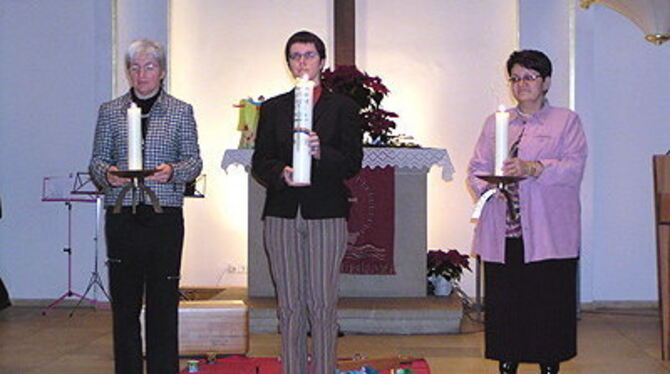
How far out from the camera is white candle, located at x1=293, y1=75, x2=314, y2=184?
3039 millimetres

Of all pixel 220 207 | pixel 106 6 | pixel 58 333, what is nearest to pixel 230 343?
pixel 58 333

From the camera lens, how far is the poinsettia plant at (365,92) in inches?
234

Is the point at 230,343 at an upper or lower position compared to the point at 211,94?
lower

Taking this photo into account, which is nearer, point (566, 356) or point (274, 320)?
point (566, 356)

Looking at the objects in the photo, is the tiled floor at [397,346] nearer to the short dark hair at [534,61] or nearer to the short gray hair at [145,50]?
the short dark hair at [534,61]

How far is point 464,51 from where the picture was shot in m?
7.41

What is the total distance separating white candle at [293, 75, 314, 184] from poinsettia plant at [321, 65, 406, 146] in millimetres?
2815

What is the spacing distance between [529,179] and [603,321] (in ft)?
10.7

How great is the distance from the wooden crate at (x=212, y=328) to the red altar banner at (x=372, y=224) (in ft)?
4.95

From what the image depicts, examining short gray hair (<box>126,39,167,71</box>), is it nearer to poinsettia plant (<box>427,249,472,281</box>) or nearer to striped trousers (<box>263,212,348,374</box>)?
striped trousers (<box>263,212,348,374</box>)

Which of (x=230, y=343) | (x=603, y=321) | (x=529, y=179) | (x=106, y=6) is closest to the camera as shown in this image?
(x=529, y=179)

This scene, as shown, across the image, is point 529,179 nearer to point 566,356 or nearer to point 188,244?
point 566,356

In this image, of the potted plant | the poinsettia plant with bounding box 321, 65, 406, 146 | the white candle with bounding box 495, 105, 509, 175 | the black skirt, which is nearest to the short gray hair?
the white candle with bounding box 495, 105, 509, 175

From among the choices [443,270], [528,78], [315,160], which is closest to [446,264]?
[443,270]
